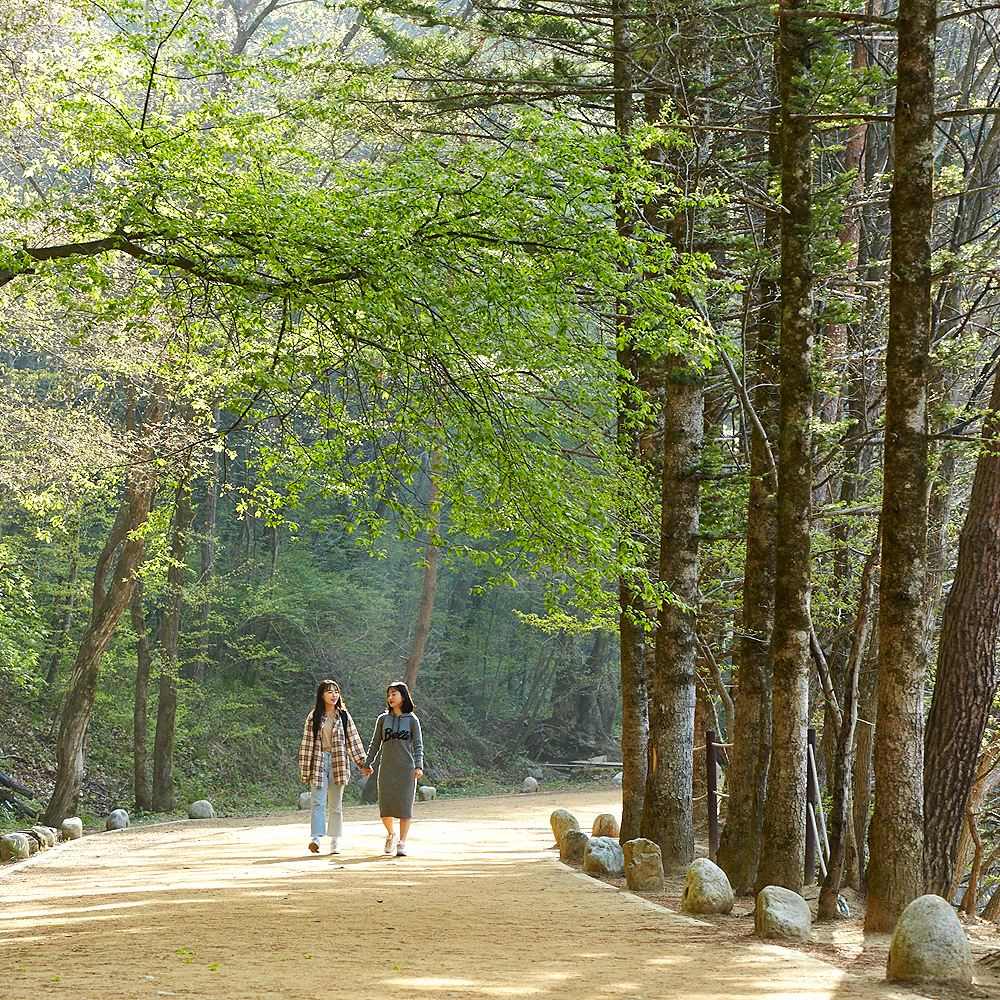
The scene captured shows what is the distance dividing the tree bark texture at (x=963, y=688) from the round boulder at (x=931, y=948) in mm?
3126

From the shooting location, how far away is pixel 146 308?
26.4ft

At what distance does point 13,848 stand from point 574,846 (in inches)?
263

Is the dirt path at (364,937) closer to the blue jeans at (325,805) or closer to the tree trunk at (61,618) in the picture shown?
the blue jeans at (325,805)

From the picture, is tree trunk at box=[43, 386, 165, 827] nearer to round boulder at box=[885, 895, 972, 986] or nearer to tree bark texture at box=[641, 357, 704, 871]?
tree bark texture at box=[641, 357, 704, 871]

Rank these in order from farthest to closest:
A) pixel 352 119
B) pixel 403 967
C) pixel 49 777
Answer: pixel 49 777 → pixel 352 119 → pixel 403 967

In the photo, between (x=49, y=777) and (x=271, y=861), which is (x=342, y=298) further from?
(x=49, y=777)

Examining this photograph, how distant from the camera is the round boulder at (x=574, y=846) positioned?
11102 millimetres

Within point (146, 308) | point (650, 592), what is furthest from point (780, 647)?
point (146, 308)

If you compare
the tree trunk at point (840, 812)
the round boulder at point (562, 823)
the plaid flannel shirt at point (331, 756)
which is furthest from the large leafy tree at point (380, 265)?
the round boulder at point (562, 823)

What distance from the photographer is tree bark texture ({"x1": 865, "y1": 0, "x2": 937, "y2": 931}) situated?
21.7 feet

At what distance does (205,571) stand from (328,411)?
61.2 ft

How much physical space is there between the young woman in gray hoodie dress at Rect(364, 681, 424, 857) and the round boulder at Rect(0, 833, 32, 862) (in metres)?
4.88

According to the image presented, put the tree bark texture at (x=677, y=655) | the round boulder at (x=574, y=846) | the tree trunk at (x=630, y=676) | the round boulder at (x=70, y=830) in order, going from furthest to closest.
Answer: the round boulder at (x=70, y=830) → the tree trunk at (x=630, y=676) → the round boulder at (x=574, y=846) → the tree bark texture at (x=677, y=655)

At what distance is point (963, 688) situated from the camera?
8234mm
